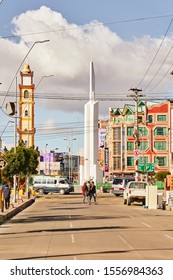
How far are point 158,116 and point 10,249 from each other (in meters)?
105

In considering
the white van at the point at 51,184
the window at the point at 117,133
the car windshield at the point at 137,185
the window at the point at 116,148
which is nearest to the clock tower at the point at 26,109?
the window at the point at 117,133

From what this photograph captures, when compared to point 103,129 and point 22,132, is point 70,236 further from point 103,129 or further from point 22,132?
point 103,129

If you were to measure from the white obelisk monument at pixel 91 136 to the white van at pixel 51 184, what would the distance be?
32.3 m

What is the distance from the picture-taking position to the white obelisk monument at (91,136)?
121 m

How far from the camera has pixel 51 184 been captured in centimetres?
8800

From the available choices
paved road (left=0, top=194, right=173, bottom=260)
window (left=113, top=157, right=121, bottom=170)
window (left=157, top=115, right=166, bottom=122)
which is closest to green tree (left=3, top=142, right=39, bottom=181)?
paved road (left=0, top=194, right=173, bottom=260)

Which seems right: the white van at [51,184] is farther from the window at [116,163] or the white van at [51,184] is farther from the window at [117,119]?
the window at [117,119]

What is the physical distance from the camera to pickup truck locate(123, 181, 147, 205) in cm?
4981

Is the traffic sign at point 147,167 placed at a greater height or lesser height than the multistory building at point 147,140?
lesser

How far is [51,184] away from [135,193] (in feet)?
127

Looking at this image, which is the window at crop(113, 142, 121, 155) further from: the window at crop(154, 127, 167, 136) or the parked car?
the parked car

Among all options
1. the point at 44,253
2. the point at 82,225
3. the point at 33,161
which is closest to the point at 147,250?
the point at 44,253

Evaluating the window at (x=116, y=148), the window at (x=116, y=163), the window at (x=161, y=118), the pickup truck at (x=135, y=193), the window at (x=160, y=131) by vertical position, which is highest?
the window at (x=161, y=118)
